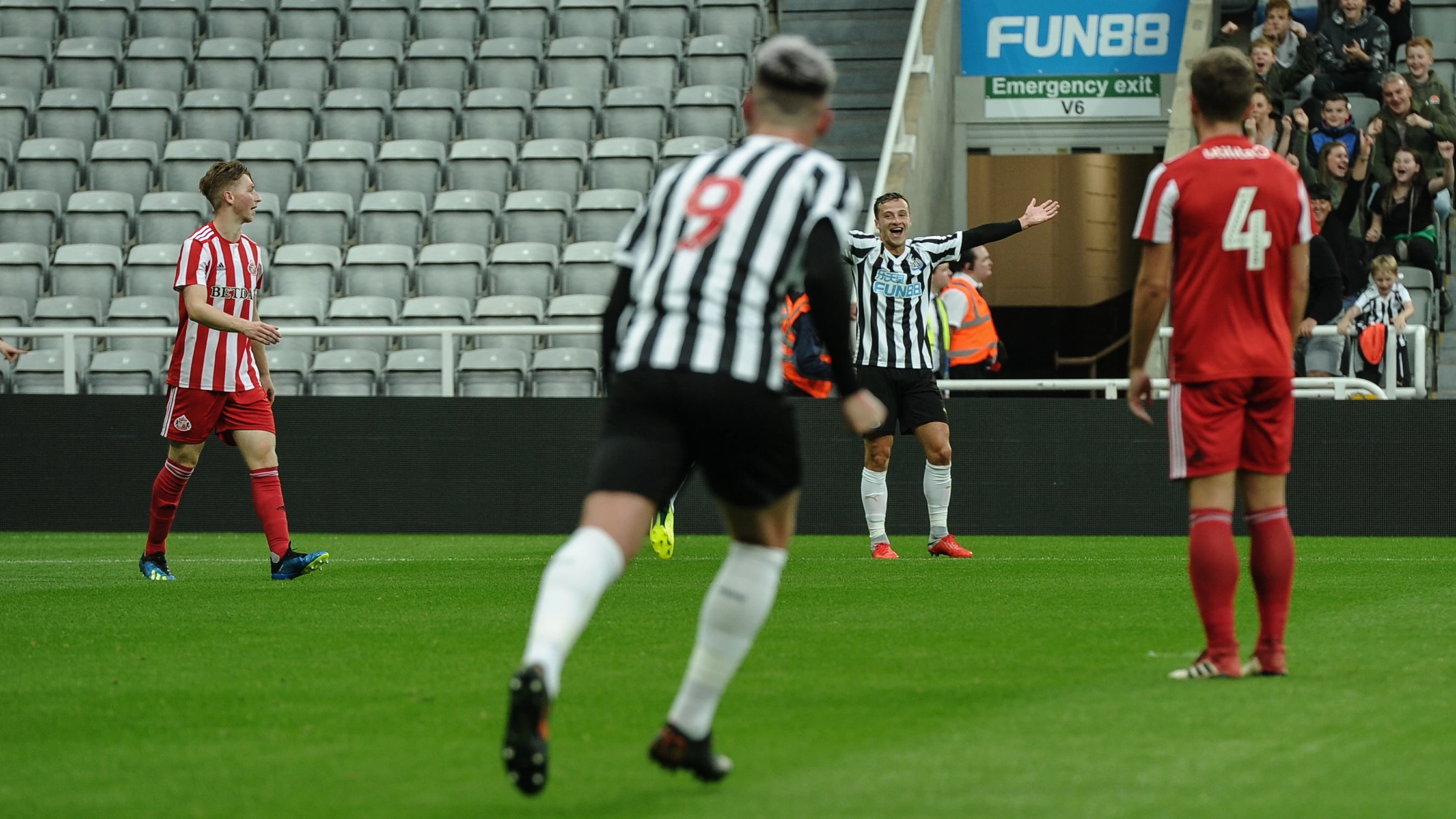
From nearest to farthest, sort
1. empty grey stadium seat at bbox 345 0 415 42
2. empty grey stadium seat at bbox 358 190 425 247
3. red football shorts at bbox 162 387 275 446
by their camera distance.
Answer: red football shorts at bbox 162 387 275 446 < empty grey stadium seat at bbox 358 190 425 247 < empty grey stadium seat at bbox 345 0 415 42

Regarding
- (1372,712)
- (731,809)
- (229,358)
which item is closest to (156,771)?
(731,809)

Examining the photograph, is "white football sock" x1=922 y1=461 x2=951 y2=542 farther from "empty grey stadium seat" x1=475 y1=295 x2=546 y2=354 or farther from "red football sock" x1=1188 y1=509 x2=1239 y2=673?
"red football sock" x1=1188 y1=509 x2=1239 y2=673

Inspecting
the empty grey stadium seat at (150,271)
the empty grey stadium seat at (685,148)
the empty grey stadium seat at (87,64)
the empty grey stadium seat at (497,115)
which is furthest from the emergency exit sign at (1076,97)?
the empty grey stadium seat at (87,64)

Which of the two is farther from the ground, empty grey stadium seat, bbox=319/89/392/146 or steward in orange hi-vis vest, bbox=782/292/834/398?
empty grey stadium seat, bbox=319/89/392/146

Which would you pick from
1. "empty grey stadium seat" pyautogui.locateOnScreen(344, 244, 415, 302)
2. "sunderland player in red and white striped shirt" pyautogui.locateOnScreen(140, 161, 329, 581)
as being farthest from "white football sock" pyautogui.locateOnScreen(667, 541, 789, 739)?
"empty grey stadium seat" pyautogui.locateOnScreen(344, 244, 415, 302)

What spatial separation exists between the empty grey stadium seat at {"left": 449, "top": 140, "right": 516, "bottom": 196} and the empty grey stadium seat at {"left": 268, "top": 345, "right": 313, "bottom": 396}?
Answer: 10.1 ft

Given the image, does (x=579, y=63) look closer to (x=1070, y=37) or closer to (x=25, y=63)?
(x=1070, y=37)

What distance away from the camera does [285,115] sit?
18859mm

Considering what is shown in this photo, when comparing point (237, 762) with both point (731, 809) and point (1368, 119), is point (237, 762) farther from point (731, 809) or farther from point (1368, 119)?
point (1368, 119)

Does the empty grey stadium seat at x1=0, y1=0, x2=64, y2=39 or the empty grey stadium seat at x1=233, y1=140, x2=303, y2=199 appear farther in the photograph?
the empty grey stadium seat at x1=0, y1=0, x2=64, y2=39

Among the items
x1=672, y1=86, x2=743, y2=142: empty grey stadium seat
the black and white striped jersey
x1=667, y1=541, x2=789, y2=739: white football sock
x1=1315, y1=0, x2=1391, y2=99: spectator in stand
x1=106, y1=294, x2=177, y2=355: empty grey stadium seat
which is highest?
x1=1315, y1=0, x2=1391, y2=99: spectator in stand

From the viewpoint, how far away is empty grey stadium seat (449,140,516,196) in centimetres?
1797

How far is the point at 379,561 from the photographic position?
11.6 metres

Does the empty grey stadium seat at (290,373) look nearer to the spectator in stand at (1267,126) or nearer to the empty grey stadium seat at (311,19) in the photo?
the empty grey stadium seat at (311,19)
